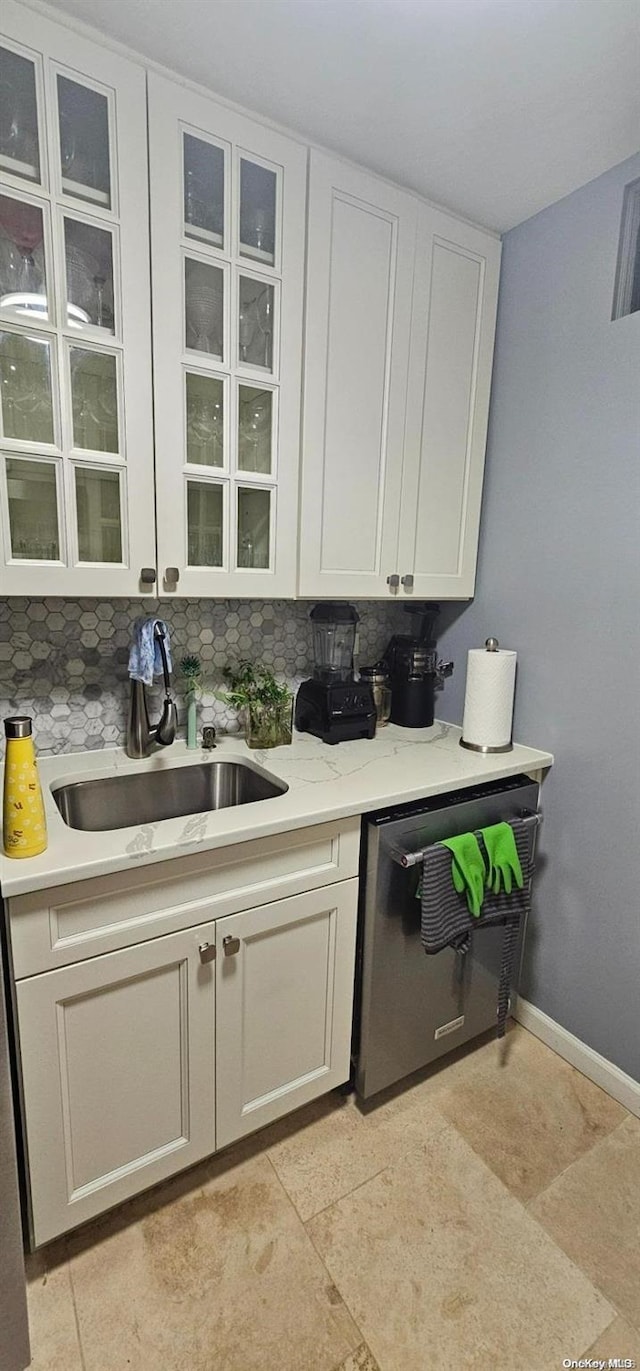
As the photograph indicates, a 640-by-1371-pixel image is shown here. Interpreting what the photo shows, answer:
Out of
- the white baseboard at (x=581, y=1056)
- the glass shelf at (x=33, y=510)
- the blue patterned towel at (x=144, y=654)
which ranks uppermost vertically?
the glass shelf at (x=33, y=510)

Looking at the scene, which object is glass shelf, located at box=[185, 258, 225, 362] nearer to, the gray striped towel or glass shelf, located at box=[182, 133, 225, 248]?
glass shelf, located at box=[182, 133, 225, 248]

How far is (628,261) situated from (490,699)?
1.20m

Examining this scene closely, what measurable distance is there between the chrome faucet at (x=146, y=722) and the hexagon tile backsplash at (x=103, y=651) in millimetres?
102

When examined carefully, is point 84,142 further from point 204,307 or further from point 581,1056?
point 581,1056

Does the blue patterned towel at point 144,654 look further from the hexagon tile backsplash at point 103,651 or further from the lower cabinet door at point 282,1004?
the lower cabinet door at point 282,1004

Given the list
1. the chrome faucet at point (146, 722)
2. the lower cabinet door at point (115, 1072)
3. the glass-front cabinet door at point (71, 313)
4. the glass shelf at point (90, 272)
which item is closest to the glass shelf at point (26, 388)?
the glass-front cabinet door at point (71, 313)

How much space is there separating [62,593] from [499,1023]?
5.55 feet

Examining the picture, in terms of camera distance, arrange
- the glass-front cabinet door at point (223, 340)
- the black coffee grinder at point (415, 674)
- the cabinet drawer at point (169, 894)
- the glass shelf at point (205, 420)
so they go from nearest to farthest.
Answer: the cabinet drawer at point (169, 894) → the glass-front cabinet door at point (223, 340) → the glass shelf at point (205, 420) → the black coffee grinder at point (415, 674)

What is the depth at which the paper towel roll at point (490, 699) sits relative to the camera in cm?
174

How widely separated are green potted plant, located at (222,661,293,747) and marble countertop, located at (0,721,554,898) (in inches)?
1.9

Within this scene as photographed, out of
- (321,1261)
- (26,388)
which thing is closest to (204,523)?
(26,388)

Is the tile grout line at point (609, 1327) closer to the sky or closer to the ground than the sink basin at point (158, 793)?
closer to the ground

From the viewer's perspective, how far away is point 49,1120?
110cm

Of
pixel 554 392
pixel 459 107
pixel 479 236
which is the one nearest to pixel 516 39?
pixel 459 107
